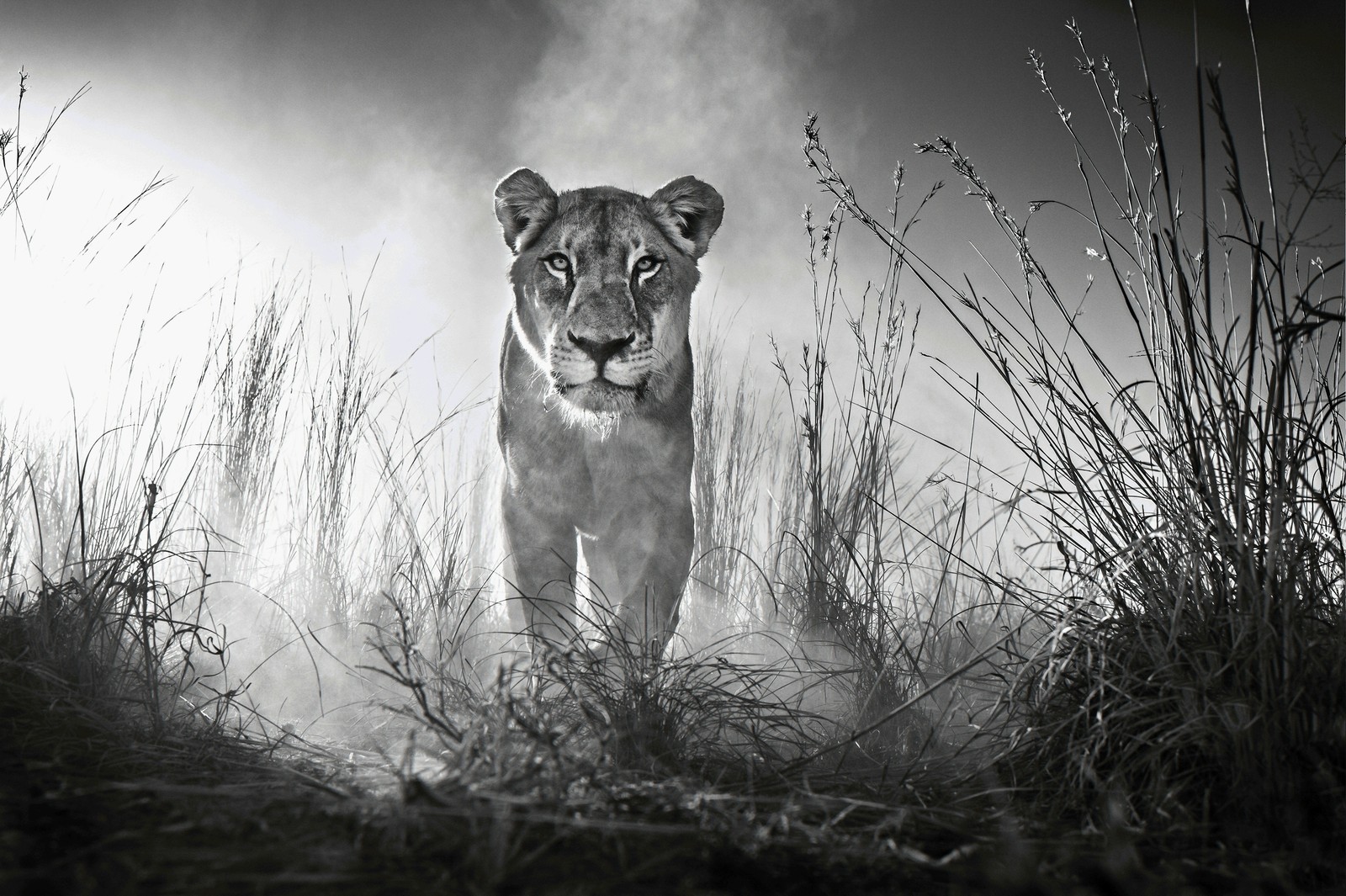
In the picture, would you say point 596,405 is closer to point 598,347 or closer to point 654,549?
point 598,347

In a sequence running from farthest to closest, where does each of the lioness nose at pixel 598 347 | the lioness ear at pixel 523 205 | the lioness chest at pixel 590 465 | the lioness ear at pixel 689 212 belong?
the lioness ear at pixel 689 212 → the lioness ear at pixel 523 205 → the lioness chest at pixel 590 465 → the lioness nose at pixel 598 347

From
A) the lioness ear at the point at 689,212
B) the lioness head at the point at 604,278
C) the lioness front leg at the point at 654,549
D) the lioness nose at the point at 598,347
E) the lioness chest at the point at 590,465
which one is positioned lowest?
the lioness front leg at the point at 654,549

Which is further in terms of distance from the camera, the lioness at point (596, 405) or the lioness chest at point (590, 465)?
the lioness chest at point (590, 465)

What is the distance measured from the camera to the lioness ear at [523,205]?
353cm

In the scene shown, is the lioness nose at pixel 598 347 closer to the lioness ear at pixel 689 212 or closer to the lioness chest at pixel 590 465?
the lioness chest at pixel 590 465

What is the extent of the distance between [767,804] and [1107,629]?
80 centimetres

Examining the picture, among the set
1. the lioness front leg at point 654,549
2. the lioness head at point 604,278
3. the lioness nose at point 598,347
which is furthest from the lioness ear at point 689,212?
the lioness front leg at point 654,549

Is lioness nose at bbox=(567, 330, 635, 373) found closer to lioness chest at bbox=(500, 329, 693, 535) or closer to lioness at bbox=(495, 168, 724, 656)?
lioness at bbox=(495, 168, 724, 656)

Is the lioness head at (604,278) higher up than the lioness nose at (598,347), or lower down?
higher up

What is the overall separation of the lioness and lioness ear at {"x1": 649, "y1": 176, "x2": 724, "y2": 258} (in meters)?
0.10

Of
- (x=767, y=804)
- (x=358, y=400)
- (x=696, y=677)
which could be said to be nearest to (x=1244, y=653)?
(x=767, y=804)

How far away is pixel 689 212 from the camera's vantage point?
12.2 feet

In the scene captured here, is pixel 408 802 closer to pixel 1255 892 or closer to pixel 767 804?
pixel 767 804

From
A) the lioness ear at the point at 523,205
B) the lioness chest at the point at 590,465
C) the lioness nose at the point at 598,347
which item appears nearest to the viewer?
the lioness nose at the point at 598,347
